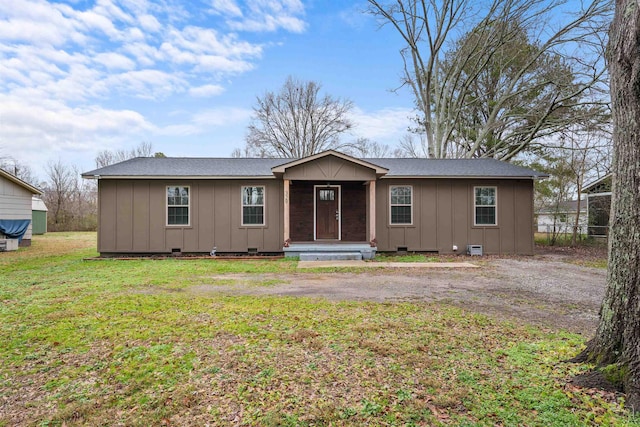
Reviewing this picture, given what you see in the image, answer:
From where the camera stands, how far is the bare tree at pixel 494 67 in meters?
15.4

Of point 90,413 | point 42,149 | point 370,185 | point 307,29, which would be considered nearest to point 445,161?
point 370,185

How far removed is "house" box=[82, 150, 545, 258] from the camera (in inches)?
428

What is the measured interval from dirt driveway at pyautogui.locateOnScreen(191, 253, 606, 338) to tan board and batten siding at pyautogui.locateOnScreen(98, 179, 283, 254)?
3.64 m

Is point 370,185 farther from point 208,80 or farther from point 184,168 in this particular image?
point 208,80

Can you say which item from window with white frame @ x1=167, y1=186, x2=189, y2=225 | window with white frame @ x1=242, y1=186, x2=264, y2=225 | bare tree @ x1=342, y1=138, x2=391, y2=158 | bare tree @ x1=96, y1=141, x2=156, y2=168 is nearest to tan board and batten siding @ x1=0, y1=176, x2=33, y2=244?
window with white frame @ x1=167, y1=186, x2=189, y2=225

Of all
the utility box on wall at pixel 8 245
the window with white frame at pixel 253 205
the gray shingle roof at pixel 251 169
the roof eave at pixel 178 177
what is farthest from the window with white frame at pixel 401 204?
the utility box on wall at pixel 8 245

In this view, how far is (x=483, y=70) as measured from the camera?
63.6 feet

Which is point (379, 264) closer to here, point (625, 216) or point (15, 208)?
point (625, 216)

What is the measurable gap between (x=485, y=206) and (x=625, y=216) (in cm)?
956

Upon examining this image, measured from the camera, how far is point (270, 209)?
1116 centimetres

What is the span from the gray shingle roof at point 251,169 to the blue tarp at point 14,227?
6127 mm

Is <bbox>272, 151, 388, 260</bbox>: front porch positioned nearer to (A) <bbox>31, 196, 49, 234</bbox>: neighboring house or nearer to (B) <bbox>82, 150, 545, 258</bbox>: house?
(B) <bbox>82, 150, 545, 258</bbox>: house

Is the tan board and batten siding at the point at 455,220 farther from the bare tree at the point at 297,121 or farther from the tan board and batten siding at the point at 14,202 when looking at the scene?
the bare tree at the point at 297,121

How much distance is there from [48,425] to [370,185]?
9.28 meters
